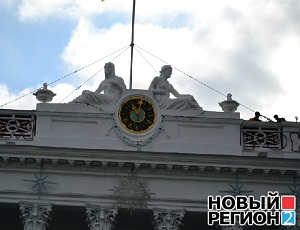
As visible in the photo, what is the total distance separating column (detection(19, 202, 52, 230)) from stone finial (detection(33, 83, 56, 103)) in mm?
4516

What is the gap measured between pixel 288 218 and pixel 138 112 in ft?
23.1

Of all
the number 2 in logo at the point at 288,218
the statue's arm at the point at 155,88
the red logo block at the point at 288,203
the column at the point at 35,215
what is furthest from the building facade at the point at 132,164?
the number 2 in logo at the point at 288,218

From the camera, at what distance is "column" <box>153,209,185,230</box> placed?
4262cm

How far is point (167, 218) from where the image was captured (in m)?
42.6

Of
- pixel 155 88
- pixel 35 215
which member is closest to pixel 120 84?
pixel 155 88

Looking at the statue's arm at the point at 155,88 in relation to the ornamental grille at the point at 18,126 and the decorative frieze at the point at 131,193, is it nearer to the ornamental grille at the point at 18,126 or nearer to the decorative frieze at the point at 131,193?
the decorative frieze at the point at 131,193

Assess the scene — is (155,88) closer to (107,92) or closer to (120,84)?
(120,84)

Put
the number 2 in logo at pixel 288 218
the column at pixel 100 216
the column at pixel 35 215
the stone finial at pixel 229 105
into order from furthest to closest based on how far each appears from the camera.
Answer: the stone finial at pixel 229 105, the number 2 in logo at pixel 288 218, the column at pixel 100 216, the column at pixel 35 215

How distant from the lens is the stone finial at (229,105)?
149ft

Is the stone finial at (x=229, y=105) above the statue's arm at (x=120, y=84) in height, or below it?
below

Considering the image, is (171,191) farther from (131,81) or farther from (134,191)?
(131,81)

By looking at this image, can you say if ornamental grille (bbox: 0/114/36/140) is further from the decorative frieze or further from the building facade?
the decorative frieze

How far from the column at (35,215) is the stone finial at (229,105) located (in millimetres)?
8154

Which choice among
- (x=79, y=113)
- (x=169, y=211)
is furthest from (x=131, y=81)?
(x=169, y=211)
